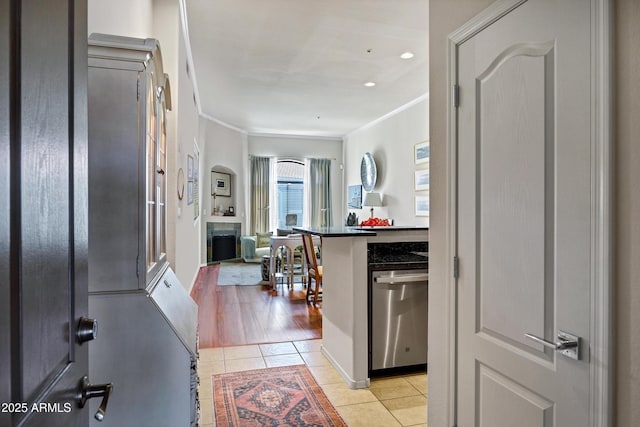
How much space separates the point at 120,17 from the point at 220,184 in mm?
7170

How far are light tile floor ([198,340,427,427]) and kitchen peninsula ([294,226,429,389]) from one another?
0.12m

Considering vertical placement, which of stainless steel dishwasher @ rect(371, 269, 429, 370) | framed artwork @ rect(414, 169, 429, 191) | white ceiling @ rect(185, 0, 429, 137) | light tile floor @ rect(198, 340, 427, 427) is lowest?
light tile floor @ rect(198, 340, 427, 427)

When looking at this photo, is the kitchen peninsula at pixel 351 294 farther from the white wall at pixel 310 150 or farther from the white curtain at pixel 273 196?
the white wall at pixel 310 150

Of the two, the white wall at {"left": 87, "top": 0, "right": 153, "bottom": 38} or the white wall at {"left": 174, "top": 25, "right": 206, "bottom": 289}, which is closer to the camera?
the white wall at {"left": 87, "top": 0, "right": 153, "bottom": 38}

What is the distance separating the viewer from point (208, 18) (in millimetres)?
3748

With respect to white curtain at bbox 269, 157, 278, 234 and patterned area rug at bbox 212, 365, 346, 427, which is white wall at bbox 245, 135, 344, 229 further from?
patterned area rug at bbox 212, 365, 346, 427

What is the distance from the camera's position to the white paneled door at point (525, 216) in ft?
3.83

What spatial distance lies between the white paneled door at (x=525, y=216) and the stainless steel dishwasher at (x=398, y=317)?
1.27m

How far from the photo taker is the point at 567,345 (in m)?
1.18

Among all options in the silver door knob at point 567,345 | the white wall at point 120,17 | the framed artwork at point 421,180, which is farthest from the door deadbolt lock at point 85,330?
the framed artwork at point 421,180

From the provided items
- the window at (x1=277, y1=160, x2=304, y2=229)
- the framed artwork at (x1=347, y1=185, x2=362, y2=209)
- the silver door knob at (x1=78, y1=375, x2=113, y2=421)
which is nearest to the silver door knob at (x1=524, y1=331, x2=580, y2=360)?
the silver door knob at (x1=78, y1=375, x2=113, y2=421)

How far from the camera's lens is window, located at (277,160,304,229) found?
32.7 ft

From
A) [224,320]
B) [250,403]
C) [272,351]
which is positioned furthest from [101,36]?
[224,320]

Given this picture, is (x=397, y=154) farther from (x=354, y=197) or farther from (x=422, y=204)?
(x=354, y=197)
